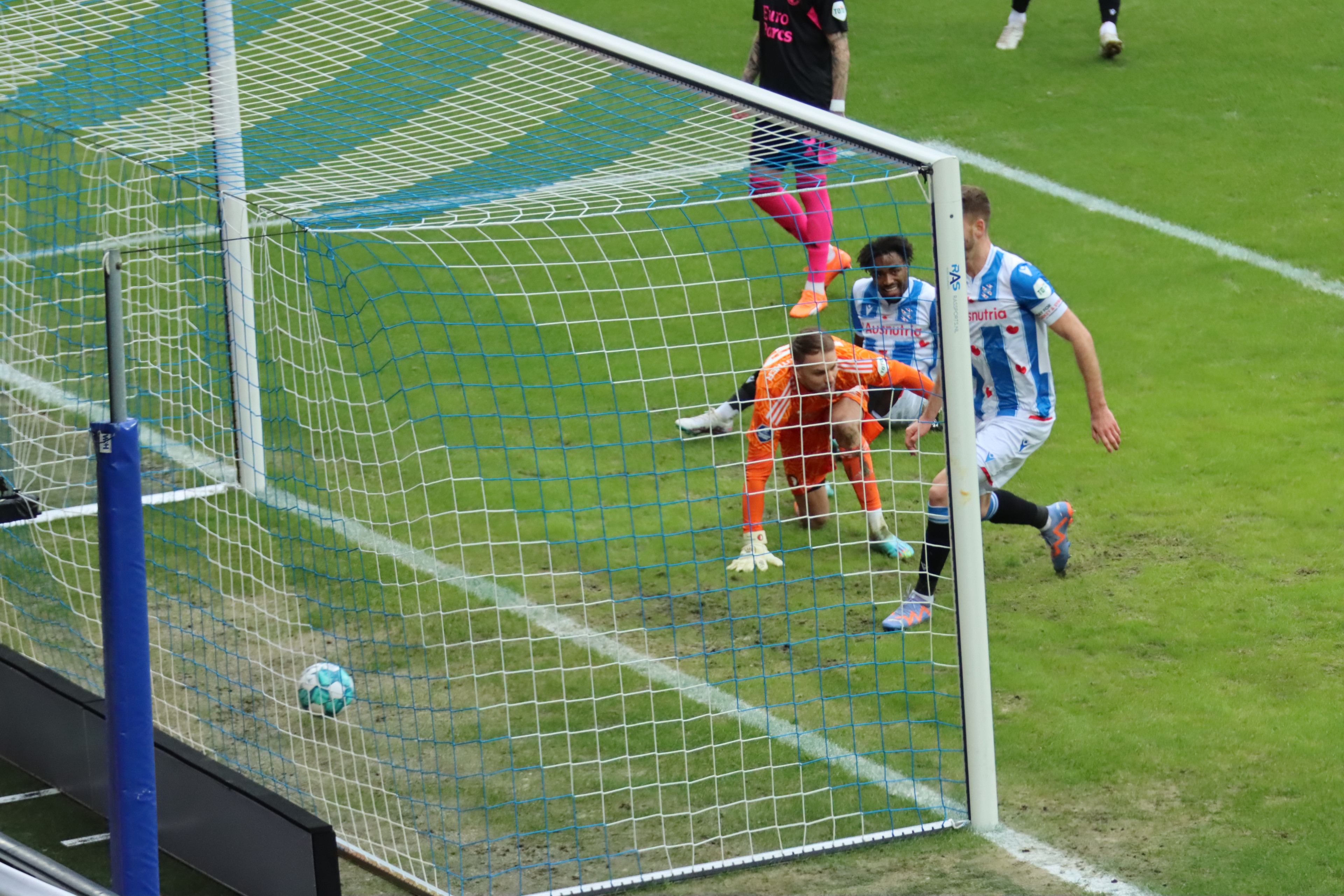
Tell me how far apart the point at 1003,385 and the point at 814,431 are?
1088 mm

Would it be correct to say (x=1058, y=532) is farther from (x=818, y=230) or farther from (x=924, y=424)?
(x=818, y=230)

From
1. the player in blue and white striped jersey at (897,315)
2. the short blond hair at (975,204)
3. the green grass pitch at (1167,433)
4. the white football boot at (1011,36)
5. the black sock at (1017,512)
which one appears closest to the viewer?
the green grass pitch at (1167,433)

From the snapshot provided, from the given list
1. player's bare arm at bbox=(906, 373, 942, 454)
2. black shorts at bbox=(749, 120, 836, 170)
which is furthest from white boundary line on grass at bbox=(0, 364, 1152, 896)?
black shorts at bbox=(749, 120, 836, 170)

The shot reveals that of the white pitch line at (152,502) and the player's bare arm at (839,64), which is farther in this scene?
the player's bare arm at (839,64)

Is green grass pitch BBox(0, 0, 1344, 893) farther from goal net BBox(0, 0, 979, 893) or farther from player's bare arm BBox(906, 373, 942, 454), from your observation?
player's bare arm BBox(906, 373, 942, 454)

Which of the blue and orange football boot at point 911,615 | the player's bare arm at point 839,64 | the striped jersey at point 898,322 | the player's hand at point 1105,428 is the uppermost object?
the player's bare arm at point 839,64

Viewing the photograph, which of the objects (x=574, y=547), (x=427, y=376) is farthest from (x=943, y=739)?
(x=427, y=376)

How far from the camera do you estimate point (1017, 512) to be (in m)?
7.00

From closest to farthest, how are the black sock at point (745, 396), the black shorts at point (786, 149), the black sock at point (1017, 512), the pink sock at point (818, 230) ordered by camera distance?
the black shorts at point (786, 149)
the black sock at point (1017, 512)
the pink sock at point (818, 230)
the black sock at point (745, 396)

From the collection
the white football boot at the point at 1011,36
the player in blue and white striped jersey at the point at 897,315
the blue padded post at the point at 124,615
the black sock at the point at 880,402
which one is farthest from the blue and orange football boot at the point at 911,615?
the white football boot at the point at 1011,36

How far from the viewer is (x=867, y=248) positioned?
7.41 metres

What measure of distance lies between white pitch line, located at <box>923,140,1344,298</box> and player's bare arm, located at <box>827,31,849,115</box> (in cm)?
101

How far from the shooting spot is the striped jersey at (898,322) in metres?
7.91

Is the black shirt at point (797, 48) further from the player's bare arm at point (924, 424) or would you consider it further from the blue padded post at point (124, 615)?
the blue padded post at point (124, 615)
